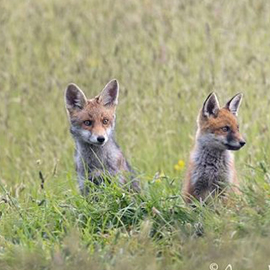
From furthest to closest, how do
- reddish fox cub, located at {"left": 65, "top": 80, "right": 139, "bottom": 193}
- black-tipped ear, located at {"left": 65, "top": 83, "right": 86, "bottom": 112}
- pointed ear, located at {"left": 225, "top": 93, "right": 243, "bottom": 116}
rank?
black-tipped ear, located at {"left": 65, "top": 83, "right": 86, "bottom": 112}
reddish fox cub, located at {"left": 65, "top": 80, "right": 139, "bottom": 193}
pointed ear, located at {"left": 225, "top": 93, "right": 243, "bottom": 116}

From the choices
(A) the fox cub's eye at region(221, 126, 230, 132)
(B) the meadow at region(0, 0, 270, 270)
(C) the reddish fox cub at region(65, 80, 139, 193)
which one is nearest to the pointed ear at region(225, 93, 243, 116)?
(A) the fox cub's eye at region(221, 126, 230, 132)

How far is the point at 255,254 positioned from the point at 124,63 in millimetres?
5994

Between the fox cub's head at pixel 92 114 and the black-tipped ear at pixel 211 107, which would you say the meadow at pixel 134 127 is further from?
the black-tipped ear at pixel 211 107

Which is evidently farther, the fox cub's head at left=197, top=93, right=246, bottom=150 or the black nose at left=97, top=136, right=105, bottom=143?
the black nose at left=97, top=136, right=105, bottom=143

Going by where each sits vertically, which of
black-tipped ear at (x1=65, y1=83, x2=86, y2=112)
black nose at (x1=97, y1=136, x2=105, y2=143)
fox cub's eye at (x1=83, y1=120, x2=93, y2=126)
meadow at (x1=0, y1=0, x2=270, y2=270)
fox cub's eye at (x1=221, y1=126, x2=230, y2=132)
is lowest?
meadow at (x1=0, y1=0, x2=270, y2=270)

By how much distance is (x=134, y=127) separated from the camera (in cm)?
1001

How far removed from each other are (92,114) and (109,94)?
0.97ft

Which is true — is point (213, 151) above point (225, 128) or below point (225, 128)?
below

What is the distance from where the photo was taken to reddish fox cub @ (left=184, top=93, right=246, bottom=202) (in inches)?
296

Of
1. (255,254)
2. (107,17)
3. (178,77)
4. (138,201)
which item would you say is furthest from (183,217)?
(107,17)

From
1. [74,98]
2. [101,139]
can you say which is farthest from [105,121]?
[74,98]

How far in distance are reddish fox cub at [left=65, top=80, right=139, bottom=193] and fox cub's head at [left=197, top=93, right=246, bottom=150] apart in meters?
0.71

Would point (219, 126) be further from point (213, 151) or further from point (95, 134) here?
point (95, 134)

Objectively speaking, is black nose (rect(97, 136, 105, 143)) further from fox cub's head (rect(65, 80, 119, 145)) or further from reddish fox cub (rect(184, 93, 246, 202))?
reddish fox cub (rect(184, 93, 246, 202))
